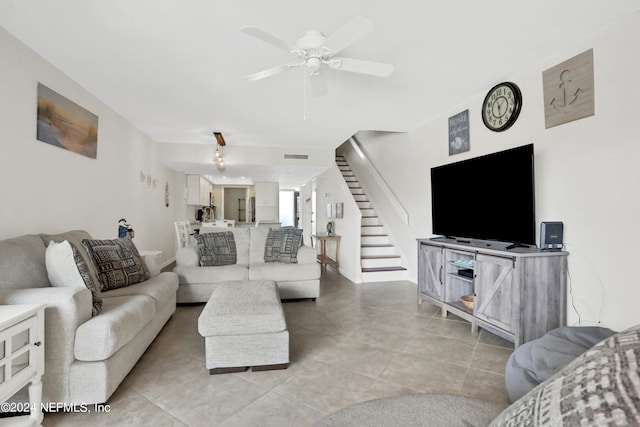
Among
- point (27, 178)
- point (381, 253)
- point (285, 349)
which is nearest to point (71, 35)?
point (27, 178)

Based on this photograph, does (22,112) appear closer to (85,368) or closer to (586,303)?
(85,368)

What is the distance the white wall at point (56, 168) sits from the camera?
90.4 inches

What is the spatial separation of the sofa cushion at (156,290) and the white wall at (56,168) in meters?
0.89

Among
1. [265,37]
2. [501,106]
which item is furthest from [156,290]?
[501,106]

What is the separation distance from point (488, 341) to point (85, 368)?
3.11 meters

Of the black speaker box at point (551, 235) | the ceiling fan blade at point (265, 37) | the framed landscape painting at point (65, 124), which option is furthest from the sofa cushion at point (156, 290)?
the black speaker box at point (551, 235)

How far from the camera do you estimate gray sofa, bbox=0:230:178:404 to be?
169cm

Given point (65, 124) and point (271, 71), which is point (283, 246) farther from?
point (65, 124)

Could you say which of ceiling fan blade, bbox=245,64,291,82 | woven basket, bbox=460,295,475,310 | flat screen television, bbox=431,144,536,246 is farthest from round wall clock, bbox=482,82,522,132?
ceiling fan blade, bbox=245,64,291,82

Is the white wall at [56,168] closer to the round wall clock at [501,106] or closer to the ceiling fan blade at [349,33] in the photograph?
the ceiling fan blade at [349,33]

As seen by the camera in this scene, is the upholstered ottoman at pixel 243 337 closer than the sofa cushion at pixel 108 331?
No

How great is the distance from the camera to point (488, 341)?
273 cm

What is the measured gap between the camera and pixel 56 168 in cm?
280

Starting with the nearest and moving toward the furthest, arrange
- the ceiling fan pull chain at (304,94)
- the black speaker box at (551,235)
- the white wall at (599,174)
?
the white wall at (599,174) < the black speaker box at (551,235) < the ceiling fan pull chain at (304,94)
